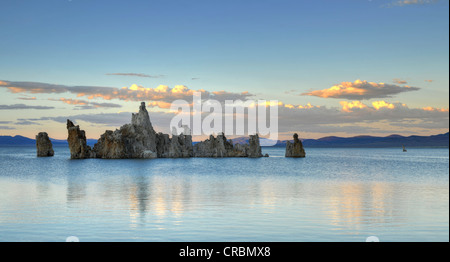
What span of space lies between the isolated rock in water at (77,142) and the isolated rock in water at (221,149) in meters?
37.8

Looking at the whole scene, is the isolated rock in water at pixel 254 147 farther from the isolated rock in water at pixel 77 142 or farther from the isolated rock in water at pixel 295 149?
the isolated rock in water at pixel 77 142

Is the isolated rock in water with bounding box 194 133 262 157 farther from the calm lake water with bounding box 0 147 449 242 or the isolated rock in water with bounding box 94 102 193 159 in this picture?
the calm lake water with bounding box 0 147 449 242

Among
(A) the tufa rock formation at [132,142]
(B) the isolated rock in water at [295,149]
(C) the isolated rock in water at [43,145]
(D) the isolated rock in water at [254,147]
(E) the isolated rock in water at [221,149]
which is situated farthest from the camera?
(E) the isolated rock in water at [221,149]

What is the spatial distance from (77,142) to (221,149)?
46.2 m

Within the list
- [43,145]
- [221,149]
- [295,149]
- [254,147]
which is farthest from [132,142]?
[295,149]

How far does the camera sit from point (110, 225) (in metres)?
17.8

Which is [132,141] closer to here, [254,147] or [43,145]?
[43,145]

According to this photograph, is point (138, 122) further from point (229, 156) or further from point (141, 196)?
point (141, 196)

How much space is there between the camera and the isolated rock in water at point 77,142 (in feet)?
355

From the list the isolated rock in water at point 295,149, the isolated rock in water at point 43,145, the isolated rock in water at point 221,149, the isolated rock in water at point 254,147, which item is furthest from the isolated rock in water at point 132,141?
the isolated rock in water at point 295,149

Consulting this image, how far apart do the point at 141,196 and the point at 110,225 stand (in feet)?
38.7
